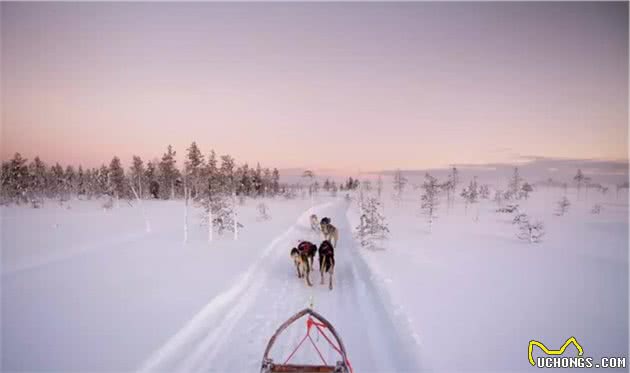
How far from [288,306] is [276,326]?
57.7 inches

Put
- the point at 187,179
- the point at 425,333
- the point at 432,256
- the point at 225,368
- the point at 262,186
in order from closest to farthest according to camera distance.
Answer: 1. the point at 225,368
2. the point at 425,333
3. the point at 432,256
4. the point at 187,179
5. the point at 262,186

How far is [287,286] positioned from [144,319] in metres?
4.94

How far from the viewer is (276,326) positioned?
804 centimetres

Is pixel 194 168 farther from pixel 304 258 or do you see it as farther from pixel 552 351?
pixel 552 351

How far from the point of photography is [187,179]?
23391mm


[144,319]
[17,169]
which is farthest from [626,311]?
[17,169]

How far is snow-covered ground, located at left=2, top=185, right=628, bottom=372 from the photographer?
251 inches

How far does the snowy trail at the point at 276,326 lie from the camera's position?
6.30 m

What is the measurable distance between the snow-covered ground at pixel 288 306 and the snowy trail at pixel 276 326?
0.13 ft

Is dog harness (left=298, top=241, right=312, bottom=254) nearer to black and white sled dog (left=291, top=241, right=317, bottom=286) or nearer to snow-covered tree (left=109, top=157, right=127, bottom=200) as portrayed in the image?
black and white sled dog (left=291, top=241, right=317, bottom=286)

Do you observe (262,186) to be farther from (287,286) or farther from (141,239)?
(287,286)

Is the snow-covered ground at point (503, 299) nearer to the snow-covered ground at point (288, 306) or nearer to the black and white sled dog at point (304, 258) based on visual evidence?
the snow-covered ground at point (288, 306)

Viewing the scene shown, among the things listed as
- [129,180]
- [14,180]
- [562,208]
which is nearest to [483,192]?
[562,208]

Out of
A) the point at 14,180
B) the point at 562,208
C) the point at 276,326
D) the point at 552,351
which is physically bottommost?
the point at 562,208
